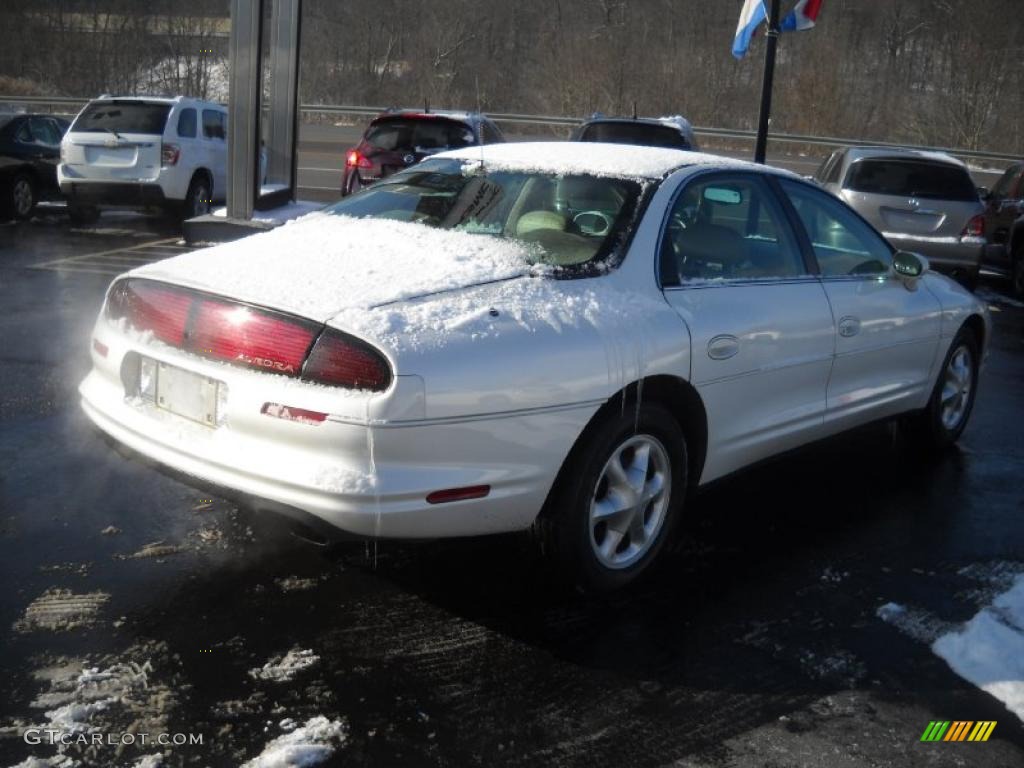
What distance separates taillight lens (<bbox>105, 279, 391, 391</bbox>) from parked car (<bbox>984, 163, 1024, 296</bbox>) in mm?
11321

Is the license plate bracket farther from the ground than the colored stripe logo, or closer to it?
farther from the ground

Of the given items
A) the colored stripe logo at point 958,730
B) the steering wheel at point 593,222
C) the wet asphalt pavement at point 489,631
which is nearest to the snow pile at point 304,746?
the wet asphalt pavement at point 489,631

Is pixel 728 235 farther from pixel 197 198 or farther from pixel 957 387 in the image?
pixel 197 198

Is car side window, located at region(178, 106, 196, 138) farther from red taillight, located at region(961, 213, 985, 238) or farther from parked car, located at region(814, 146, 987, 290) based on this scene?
red taillight, located at region(961, 213, 985, 238)

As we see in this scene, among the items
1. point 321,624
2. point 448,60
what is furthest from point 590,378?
point 448,60

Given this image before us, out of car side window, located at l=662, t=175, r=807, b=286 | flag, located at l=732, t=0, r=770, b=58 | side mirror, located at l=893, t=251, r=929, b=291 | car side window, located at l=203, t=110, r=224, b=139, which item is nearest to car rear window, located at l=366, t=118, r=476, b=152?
car side window, located at l=203, t=110, r=224, b=139

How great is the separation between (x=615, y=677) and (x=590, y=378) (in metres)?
0.92

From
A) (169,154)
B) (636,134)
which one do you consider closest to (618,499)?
(636,134)

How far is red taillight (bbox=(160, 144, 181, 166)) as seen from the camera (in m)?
13.9

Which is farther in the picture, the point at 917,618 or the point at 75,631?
the point at 917,618

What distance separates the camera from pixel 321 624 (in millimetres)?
3512

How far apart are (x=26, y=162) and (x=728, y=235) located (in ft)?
41.9

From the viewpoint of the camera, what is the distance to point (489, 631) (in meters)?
3.54

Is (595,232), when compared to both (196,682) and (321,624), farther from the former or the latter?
(196,682)
